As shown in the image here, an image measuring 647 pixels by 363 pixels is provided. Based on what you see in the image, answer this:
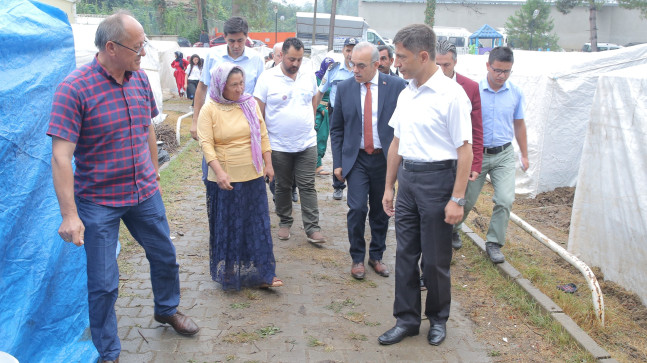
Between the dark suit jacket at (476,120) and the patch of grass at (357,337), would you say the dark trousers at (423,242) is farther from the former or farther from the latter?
the dark suit jacket at (476,120)

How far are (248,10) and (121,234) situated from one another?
1914 inches

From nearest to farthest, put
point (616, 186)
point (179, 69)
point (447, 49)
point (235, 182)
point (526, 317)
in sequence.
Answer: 1. point (526, 317)
2. point (235, 182)
3. point (447, 49)
4. point (616, 186)
5. point (179, 69)

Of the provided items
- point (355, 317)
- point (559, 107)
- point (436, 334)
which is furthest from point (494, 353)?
point (559, 107)

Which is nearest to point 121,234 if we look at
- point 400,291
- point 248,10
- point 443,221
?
point 400,291

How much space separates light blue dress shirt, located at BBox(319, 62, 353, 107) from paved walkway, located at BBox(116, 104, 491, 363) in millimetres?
2325

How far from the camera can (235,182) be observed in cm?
446

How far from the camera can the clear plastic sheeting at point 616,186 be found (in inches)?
191

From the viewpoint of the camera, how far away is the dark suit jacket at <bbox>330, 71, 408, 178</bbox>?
474cm

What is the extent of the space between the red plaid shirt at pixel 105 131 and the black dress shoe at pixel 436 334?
84.8 inches

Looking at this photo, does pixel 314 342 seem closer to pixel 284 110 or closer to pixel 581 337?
pixel 581 337

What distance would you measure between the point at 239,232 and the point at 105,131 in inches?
65.1

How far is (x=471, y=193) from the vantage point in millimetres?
5344

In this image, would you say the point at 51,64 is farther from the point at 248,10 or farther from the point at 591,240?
the point at 248,10

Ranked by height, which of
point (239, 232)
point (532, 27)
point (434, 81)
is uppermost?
point (532, 27)
